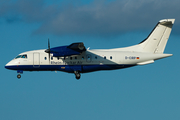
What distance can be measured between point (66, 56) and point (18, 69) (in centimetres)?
581

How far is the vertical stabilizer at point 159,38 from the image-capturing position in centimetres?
3747

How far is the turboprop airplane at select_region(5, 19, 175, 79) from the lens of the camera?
36.6 m

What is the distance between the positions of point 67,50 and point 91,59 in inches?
117

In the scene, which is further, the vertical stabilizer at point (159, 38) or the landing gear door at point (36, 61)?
the vertical stabilizer at point (159, 38)

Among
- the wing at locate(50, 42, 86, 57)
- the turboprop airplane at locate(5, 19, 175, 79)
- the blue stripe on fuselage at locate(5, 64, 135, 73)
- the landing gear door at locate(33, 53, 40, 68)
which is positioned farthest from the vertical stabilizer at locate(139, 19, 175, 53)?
the landing gear door at locate(33, 53, 40, 68)

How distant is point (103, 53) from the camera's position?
37.0m

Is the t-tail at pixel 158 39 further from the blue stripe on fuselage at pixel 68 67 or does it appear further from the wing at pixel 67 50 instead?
the wing at pixel 67 50

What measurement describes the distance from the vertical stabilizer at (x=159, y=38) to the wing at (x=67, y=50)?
24.6 feet

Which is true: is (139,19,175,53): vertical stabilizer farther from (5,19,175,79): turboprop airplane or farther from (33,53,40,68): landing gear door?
(33,53,40,68): landing gear door

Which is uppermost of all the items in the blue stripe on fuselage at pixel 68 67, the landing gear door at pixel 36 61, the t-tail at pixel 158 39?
the t-tail at pixel 158 39

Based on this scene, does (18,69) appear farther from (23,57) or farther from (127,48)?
(127,48)

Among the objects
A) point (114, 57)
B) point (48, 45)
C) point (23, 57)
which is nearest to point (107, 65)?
point (114, 57)

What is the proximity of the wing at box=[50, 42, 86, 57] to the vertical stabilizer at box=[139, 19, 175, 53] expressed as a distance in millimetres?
7500

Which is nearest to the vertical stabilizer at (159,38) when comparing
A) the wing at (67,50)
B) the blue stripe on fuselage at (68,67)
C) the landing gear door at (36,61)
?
the blue stripe on fuselage at (68,67)
